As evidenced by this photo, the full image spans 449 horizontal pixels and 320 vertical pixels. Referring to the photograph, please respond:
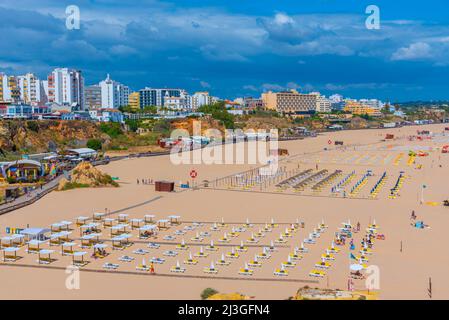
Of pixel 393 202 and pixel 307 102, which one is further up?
pixel 307 102

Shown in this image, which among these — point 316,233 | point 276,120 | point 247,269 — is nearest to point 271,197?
point 316,233

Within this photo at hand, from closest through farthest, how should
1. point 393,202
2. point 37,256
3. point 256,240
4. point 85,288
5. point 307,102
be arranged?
point 85,288
point 37,256
point 256,240
point 393,202
point 307,102

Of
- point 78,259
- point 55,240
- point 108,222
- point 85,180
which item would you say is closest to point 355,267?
point 78,259

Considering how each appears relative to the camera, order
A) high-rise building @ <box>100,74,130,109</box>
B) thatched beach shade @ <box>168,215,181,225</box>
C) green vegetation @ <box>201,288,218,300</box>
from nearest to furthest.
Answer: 1. green vegetation @ <box>201,288,218,300</box>
2. thatched beach shade @ <box>168,215,181,225</box>
3. high-rise building @ <box>100,74,130,109</box>

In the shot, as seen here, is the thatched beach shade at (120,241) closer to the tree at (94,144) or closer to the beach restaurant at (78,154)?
the beach restaurant at (78,154)

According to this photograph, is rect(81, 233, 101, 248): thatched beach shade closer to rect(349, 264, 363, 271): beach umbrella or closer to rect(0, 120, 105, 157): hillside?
rect(349, 264, 363, 271): beach umbrella

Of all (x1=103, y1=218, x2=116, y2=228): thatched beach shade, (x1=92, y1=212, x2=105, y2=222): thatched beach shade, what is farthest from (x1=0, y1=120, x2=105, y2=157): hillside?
(x1=103, y1=218, x2=116, y2=228): thatched beach shade

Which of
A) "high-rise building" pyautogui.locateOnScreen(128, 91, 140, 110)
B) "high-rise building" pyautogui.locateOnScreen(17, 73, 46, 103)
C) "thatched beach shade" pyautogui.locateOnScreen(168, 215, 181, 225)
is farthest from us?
"high-rise building" pyautogui.locateOnScreen(128, 91, 140, 110)
